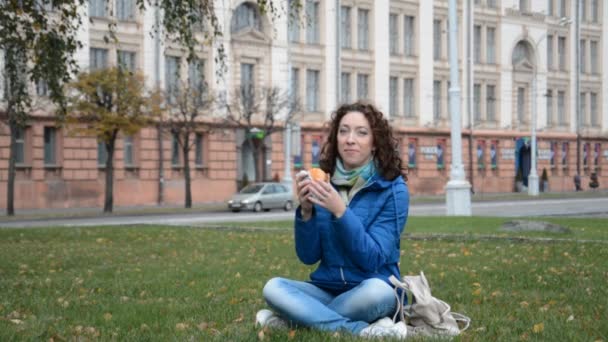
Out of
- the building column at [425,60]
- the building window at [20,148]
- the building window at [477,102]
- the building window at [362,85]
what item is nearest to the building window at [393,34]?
the building column at [425,60]

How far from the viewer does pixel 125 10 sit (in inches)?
1748

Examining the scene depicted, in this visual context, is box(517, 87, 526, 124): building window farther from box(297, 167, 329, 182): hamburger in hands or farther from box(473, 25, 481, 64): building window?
box(297, 167, 329, 182): hamburger in hands

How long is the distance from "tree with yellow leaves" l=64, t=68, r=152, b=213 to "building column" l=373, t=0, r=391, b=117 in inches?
834

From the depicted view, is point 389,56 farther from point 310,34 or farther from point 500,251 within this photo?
point 500,251

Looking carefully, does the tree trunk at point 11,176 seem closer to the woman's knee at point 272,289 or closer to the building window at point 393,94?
the building window at point 393,94

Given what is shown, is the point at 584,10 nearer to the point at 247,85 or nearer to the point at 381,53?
the point at 381,53

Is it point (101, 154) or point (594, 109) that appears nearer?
point (101, 154)

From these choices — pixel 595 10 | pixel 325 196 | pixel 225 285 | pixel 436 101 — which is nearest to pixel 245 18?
pixel 436 101

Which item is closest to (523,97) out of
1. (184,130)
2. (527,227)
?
(184,130)

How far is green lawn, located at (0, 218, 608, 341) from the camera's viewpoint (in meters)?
6.77

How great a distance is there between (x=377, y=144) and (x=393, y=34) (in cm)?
5300

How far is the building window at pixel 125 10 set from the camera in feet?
144

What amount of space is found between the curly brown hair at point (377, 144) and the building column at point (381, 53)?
50720 mm

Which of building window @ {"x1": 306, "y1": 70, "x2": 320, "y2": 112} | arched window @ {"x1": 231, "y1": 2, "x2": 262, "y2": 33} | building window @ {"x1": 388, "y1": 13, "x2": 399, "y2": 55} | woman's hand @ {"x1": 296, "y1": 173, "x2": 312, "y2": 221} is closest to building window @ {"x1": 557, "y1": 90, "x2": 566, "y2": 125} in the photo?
building window @ {"x1": 388, "y1": 13, "x2": 399, "y2": 55}
